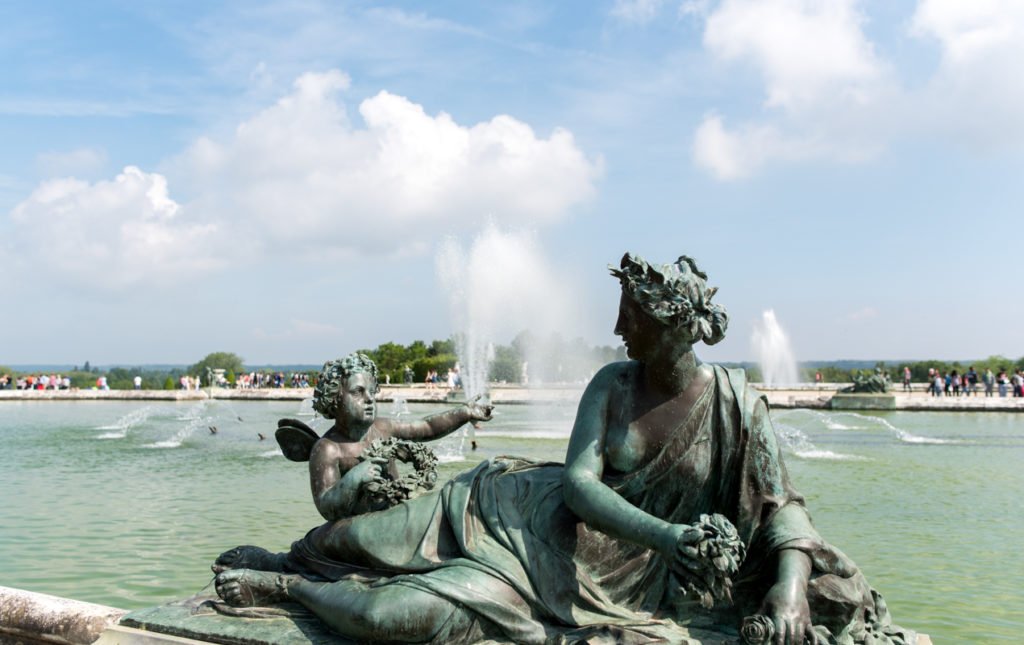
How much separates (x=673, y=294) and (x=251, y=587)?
1.88 metres

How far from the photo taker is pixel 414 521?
11.5 feet

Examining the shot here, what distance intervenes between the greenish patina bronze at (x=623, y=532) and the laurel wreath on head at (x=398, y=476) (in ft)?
0.24

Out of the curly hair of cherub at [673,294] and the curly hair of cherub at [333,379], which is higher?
the curly hair of cherub at [673,294]

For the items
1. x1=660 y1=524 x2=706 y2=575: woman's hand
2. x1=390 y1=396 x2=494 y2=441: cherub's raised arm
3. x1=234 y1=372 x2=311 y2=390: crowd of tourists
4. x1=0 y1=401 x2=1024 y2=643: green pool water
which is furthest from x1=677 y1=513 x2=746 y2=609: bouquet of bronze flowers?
x1=234 y1=372 x2=311 y2=390: crowd of tourists

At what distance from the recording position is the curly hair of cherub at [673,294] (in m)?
3.25

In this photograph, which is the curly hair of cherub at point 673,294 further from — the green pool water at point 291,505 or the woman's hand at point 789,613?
the green pool water at point 291,505

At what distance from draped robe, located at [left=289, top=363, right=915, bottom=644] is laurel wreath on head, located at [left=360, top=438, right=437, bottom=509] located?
3.2 inches

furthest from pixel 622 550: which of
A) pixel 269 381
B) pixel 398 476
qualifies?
pixel 269 381

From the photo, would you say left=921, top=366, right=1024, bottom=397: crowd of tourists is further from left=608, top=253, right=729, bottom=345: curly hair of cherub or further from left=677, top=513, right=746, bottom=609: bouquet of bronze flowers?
left=677, top=513, right=746, bottom=609: bouquet of bronze flowers

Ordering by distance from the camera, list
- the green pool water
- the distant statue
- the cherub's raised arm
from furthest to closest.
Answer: the distant statue, the green pool water, the cherub's raised arm

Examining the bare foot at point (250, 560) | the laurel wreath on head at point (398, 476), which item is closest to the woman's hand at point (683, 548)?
the laurel wreath on head at point (398, 476)

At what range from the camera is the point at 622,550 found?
11.2 feet

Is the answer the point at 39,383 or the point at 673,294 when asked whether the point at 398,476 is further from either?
the point at 39,383

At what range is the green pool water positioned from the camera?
7035mm
